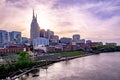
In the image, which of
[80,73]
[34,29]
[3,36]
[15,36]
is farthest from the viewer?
A: [15,36]

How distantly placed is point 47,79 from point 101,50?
61407 mm

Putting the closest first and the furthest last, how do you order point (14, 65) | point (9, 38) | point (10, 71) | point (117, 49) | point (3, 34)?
point (10, 71) < point (14, 65) < point (117, 49) < point (3, 34) < point (9, 38)

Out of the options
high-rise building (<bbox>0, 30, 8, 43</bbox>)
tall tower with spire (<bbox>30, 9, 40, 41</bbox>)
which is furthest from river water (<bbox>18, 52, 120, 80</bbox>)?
tall tower with spire (<bbox>30, 9, 40, 41</bbox>)

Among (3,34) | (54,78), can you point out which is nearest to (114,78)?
(54,78)

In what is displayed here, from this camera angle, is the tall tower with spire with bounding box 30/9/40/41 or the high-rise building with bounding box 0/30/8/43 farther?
the tall tower with spire with bounding box 30/9/40/41

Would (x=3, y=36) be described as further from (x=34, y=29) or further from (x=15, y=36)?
(x=34, y=29)

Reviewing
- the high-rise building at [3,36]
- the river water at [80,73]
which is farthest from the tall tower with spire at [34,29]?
the river water at [80,73]

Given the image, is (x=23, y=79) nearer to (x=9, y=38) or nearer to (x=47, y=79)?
(x=47, y=79)

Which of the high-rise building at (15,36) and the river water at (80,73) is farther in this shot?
the high-rise building at (15,36)

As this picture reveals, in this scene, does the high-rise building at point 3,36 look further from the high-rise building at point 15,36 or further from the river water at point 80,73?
the river water at point 80,73

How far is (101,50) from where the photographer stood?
80.2 metres

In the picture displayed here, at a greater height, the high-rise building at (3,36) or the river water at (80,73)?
the high-rise building at (3,36)

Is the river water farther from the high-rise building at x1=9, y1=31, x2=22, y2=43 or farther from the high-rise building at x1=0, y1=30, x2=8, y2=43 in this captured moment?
the high-rise building at x1=9, y1=31, x2=22, y2=43

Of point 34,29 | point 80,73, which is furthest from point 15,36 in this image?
point 80,73
